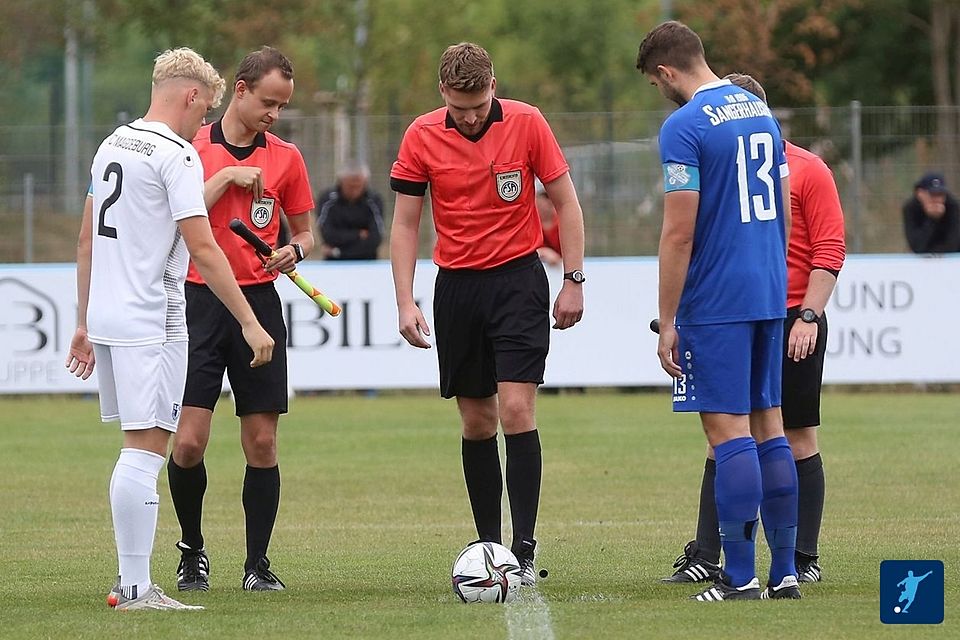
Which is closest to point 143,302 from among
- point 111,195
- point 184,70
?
point 111,195

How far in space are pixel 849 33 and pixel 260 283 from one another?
29186 mm

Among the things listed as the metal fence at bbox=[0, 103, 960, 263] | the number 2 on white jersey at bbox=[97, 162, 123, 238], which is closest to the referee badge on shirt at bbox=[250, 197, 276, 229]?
the number 2 on white jersey at bbox=[97, 162, 123, 238]

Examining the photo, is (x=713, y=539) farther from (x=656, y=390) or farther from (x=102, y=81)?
(x=102, y=81)

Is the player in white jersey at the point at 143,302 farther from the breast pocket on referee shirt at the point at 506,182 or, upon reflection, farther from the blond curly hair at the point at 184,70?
the breast pocket on referee shirt at the point at 506,182

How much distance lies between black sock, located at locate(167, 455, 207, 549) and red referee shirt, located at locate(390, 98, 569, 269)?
4.85 feet

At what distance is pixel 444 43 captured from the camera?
126 feet

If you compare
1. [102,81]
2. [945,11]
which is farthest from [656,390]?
[102,81]

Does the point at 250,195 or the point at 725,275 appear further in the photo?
the point at 250,195

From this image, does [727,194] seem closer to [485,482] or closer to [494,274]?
[494,274]

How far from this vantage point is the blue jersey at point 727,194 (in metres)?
6.86

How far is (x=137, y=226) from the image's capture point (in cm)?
678

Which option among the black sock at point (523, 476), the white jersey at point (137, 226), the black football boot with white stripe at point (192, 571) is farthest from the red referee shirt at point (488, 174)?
the black football boot with white stripe at point (192, 571)

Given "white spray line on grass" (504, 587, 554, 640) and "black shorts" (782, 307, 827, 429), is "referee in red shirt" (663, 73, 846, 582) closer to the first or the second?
"black shorts" (782, 307, 827, 429)

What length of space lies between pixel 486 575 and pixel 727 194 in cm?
182
